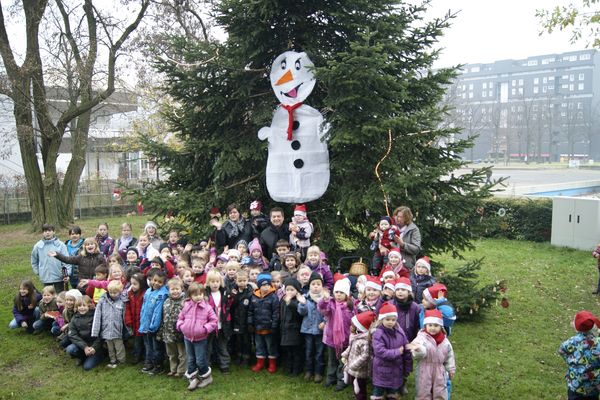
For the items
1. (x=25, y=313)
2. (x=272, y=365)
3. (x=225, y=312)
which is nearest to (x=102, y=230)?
(x=25, y=313)

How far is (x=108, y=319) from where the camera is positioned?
22.1 feet

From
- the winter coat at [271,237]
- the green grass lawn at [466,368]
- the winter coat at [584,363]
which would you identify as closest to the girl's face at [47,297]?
the green grass lawn at [466,368]

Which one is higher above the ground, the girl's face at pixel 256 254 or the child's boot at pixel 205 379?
the girl's face at pixel 256 254

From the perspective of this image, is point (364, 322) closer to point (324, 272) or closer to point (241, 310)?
point (324, 272)

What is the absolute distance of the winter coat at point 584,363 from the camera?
14.8 ft

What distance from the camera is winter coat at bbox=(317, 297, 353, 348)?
573cm

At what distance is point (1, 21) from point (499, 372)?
19596mm

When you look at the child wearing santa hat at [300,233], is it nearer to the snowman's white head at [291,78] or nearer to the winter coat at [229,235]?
the winter coat at [229,235]

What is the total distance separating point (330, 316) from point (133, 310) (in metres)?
2.71

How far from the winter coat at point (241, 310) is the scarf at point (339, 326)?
1237 millimetres

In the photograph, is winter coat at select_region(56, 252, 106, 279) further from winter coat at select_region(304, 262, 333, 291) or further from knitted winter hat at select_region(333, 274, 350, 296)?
knitted winter hat at select_region(333, 274, 350, 296)

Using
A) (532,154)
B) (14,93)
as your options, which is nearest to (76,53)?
(14,93)

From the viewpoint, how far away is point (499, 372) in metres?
6.41

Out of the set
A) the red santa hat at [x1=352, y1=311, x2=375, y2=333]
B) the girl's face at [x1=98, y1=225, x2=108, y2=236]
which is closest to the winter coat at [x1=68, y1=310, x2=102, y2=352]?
the girl's face at [x1=98, y1=225, x2=108, y2=236]
